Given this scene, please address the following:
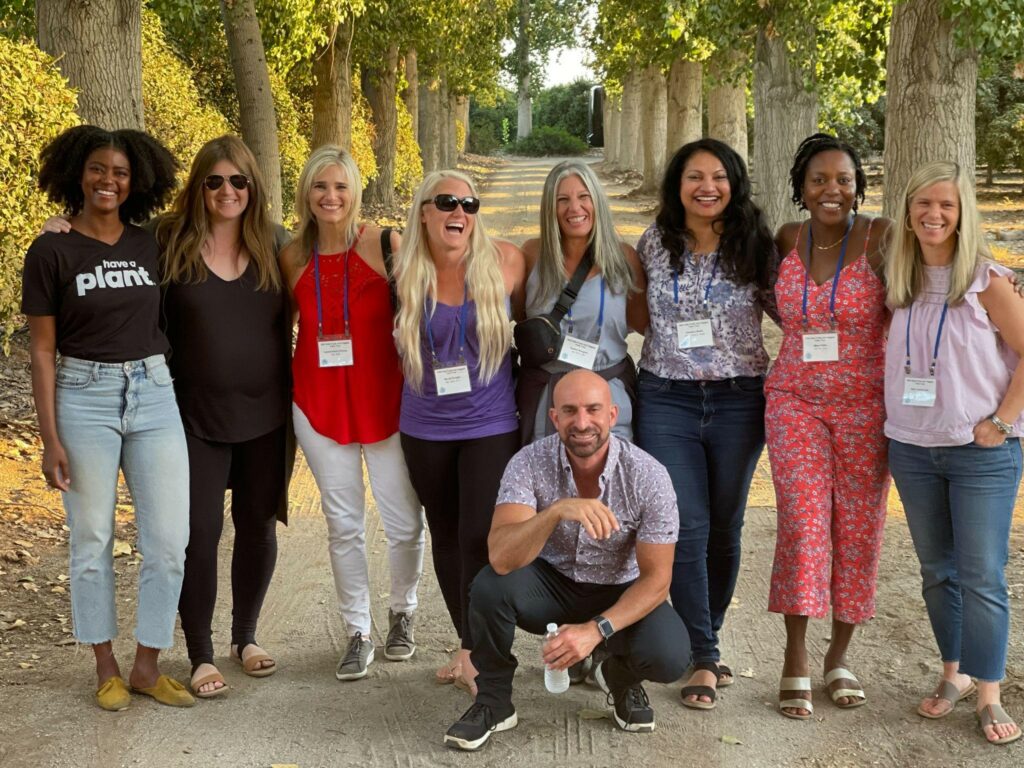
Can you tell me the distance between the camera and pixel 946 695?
4.63 meters

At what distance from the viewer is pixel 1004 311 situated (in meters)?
4.27

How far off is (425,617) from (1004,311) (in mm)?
3036

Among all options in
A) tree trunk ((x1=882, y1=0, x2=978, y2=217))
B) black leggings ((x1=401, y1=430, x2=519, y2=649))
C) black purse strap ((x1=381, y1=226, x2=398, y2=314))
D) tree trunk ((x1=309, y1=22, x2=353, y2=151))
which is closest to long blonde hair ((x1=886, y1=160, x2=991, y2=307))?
black leggings ((x1=401, y1=430, x2=519, y2=649))

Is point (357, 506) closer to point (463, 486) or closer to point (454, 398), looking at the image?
point (463, 486)

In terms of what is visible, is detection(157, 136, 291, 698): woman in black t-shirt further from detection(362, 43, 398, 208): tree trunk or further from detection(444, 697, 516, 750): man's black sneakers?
detection(362, 43, 398, 208): tree trunk

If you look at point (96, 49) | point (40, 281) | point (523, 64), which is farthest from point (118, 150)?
point (523, 64)

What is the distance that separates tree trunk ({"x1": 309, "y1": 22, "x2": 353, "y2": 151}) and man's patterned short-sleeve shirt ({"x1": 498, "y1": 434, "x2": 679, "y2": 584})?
14320 millimetres

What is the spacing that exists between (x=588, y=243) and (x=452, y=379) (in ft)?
2.57

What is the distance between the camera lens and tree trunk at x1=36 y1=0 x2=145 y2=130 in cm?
814

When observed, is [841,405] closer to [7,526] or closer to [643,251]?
[643,251]

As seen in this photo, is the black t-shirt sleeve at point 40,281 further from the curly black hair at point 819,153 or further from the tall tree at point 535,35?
the tall tree at point 535,35

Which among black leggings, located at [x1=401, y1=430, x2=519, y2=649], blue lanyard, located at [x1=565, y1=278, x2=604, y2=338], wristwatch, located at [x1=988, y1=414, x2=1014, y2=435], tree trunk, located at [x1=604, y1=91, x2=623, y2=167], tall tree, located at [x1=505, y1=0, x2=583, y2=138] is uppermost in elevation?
tall tree, located at [x1=505, y1=0, x2=583, y2=138]

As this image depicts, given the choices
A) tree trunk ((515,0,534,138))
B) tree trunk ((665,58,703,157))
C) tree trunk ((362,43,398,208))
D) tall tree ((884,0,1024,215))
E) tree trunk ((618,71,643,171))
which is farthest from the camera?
tree trunk ((515,0,534,138))

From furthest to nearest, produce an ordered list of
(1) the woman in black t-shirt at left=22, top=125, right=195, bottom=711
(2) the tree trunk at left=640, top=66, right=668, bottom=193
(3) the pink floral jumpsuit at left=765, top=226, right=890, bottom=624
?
1. (2) the tree trunk at left=640, top=66, right=668, bottom=193
2. (3) the pink floral jumpsuit at left=765, top=226, right=890, bottom=624
3. (1) the woman in black t-shirt at left=22, top=125, right=195, bottom=711
